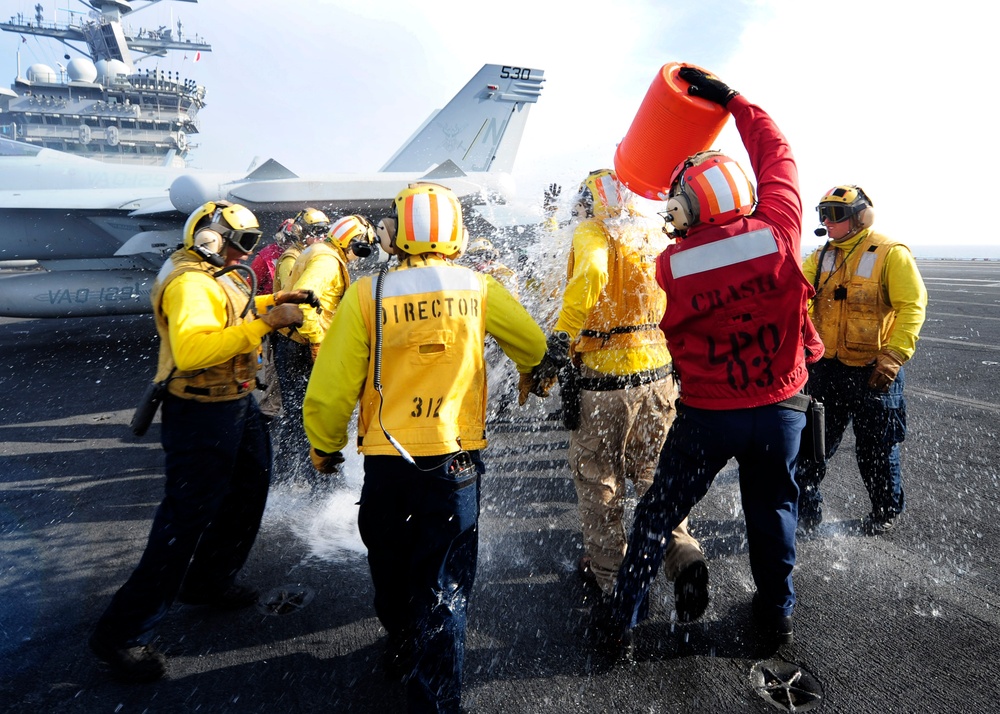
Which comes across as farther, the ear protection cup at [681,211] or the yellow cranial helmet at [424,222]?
the ear protection cup at [681,211]

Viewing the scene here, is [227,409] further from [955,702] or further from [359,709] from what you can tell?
[955,702]

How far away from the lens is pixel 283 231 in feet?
17.8

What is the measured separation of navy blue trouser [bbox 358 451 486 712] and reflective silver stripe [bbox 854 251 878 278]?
2.91m

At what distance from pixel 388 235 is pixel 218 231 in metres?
1.15

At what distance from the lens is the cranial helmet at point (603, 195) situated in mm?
3018

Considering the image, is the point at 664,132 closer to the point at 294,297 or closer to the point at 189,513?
the point at 294,297

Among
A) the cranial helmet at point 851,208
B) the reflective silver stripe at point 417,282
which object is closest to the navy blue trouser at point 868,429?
the cranial helmet at point 851,208

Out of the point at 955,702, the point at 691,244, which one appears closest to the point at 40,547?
the point at 691,244

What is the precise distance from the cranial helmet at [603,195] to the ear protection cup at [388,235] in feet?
4.10

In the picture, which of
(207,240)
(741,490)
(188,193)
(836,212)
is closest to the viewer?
(741,490)

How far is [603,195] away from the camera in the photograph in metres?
3.03

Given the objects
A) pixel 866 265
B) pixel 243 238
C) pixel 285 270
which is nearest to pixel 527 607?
pixel 243 238

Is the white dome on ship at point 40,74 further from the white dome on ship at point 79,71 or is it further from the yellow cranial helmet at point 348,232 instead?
the yellow cranial helmet at point 348,232

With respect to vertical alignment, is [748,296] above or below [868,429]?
above
